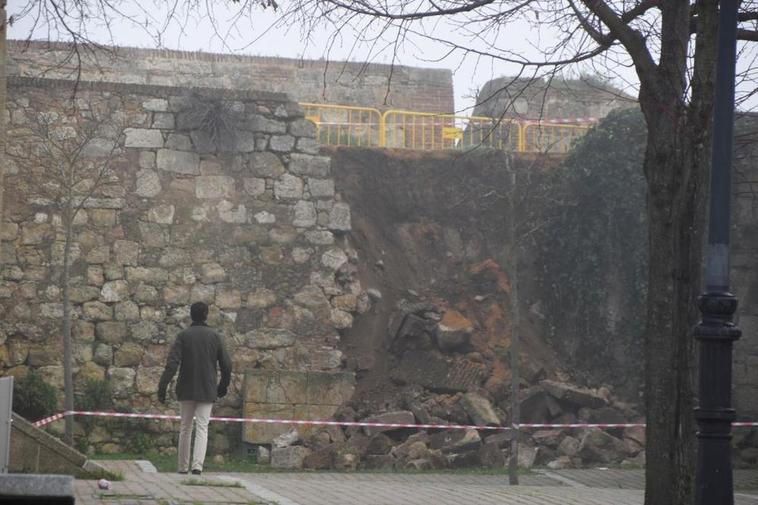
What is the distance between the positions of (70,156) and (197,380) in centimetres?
472

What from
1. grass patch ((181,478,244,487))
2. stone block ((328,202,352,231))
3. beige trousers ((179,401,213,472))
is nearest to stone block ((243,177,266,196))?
stone block ((328,202,352,231))

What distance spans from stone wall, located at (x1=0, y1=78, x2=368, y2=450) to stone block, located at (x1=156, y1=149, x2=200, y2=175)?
1cm

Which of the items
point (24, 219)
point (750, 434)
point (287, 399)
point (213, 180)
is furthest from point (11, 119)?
point (750, 434)

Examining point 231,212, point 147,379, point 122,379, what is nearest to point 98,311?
point 122,379

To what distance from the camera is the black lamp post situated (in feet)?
23.9

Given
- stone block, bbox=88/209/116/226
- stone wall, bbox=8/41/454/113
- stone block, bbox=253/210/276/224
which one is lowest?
stone block, bbox=88/209/116/226

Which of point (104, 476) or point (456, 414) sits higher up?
point (456, 414)

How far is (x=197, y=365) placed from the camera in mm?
12445

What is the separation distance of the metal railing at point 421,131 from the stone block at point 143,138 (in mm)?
2655

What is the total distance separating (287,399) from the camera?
52.6 feet

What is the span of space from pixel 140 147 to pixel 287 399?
3818 millimetres

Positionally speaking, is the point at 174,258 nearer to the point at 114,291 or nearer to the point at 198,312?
the point at 114,291

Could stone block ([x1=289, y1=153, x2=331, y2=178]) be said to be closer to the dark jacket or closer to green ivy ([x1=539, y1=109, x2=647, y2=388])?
green ivy ([x1=539, y1=109, x2=647, y2=388])

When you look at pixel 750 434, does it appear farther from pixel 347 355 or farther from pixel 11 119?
pixel 11 119
